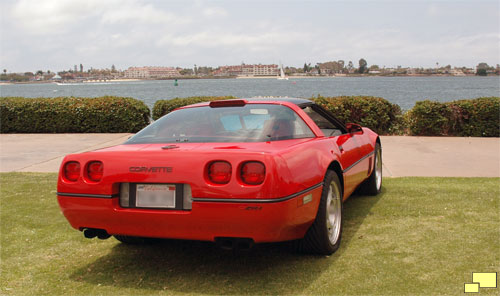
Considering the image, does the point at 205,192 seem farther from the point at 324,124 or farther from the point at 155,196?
the point at 324,124

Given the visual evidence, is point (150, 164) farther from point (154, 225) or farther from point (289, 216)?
point (289, 216)

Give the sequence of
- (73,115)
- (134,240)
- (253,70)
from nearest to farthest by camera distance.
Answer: (134,240) < (73,115) < (253,70)

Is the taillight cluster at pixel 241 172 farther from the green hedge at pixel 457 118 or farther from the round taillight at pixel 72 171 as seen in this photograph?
the green hedge at pixel 457 118

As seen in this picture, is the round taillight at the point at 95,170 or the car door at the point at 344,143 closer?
the round taillight at the point at 95,170

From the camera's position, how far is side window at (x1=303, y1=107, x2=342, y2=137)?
5004 mm

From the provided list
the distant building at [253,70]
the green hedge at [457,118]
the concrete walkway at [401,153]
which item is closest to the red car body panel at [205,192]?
the concrete walkway at [401,153]

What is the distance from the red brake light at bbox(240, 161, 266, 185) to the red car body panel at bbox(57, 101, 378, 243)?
4 centimetres

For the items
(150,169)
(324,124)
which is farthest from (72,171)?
(324,124)

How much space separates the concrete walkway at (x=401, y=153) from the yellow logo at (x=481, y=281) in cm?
443

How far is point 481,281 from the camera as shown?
3.70m

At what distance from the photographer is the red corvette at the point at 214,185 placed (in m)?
3.50

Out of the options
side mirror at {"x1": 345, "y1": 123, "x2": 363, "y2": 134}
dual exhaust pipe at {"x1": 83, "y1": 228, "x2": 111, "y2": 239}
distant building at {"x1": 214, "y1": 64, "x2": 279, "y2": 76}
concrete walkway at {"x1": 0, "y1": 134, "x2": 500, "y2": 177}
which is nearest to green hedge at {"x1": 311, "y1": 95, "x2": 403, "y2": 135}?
concrete walkway at {"x1": 0, "y1": 134, "x2": 500, "y2": 177}

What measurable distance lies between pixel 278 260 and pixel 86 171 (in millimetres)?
1752

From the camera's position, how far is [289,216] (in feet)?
11.8
